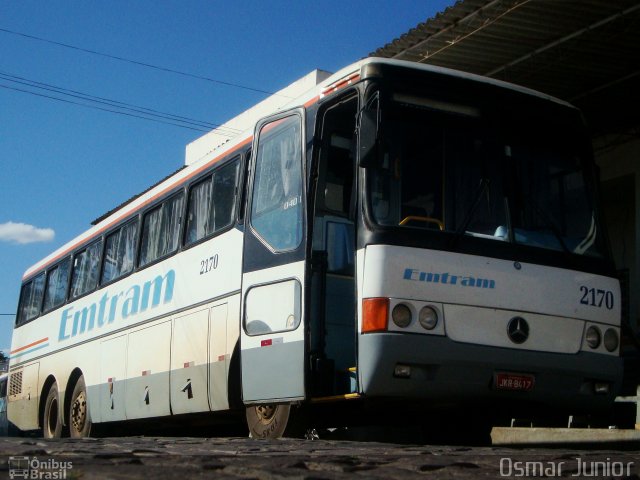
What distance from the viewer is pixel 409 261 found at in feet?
26.0

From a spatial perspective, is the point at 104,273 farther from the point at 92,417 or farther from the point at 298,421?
the point at 298,421

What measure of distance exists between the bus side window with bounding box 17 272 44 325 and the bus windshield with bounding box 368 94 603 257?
11855 mm

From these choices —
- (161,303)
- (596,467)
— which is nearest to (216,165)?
(161,303)

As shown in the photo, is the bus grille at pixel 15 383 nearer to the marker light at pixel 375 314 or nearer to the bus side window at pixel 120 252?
the bus side window at pixel 120 252

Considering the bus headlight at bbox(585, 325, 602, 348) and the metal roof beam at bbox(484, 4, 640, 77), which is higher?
the metal roof beam at bbox(484, 4, 640, 77)

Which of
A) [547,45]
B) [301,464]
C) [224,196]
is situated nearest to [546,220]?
[224,196]

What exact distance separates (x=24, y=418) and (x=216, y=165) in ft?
29.6

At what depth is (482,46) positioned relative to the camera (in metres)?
14.8

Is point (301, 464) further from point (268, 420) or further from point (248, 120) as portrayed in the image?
point (248, 120)

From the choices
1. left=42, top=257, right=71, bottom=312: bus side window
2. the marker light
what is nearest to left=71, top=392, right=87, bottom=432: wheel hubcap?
left=42, top=257, right=71, bottom=312: bus side window

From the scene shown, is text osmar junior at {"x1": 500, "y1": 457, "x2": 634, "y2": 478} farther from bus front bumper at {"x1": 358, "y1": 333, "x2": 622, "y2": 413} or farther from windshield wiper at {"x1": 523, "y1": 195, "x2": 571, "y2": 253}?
windshield wiper at {"x1": 523, "y1": 195, "x2": 571, "y2": 253}

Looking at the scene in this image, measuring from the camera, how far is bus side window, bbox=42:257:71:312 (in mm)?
17031

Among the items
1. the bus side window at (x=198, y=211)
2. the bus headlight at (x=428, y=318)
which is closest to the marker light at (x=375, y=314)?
the bus headlight at (x=428, y=318)

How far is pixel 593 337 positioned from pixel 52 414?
417 inches
